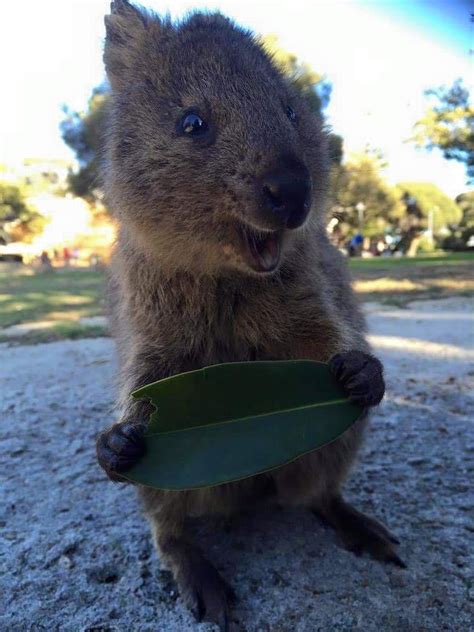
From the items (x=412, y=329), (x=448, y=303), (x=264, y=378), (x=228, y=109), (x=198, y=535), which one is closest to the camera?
(x=264, y=378)

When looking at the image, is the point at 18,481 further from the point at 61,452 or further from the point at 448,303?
the point at 448,303

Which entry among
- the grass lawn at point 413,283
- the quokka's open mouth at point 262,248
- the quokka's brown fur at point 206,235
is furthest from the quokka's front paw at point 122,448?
the grass lawn at point 413,283

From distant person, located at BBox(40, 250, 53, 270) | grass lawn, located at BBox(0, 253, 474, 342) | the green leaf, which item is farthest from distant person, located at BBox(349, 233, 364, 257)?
the green leaf

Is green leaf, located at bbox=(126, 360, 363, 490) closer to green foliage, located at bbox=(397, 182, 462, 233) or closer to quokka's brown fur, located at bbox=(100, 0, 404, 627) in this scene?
quokka's brown fur, located at bbox=(100, 0, 404, 627)

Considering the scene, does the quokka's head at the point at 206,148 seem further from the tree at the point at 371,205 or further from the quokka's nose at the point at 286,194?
the tree at the point at 371,205

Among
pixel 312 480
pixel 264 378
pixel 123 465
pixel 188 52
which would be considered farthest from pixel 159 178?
pixel 312 480

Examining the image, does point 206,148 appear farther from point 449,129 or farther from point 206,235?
point 449,129

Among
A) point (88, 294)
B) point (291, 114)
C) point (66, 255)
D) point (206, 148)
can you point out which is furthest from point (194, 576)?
point (66, 255)
